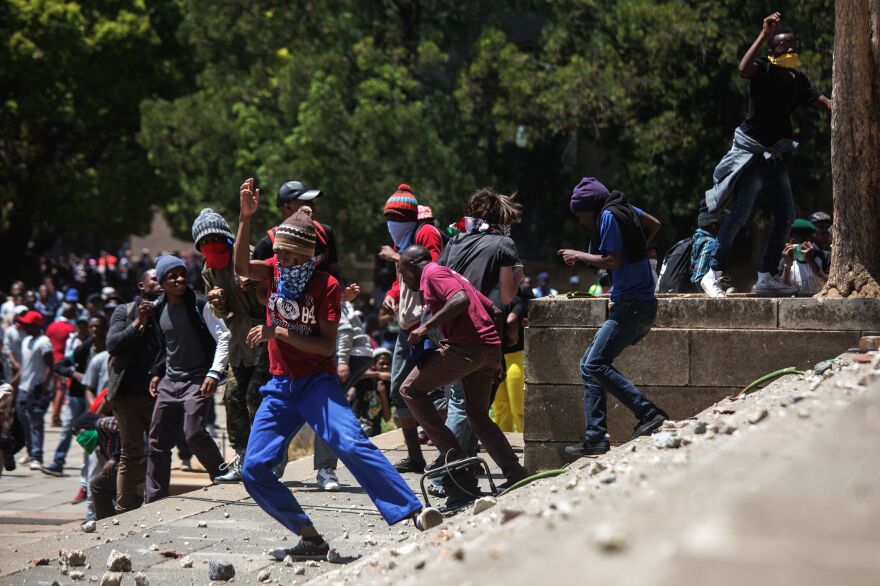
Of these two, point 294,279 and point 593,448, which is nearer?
point 294,279

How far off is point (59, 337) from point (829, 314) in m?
12.3

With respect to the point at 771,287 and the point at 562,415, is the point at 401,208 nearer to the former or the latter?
the point at 562,415

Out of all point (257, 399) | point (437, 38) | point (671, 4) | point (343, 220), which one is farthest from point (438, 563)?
point (437, 38)

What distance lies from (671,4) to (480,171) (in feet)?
26.5

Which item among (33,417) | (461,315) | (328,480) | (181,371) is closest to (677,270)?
(328,480)

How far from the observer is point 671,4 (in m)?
20.5

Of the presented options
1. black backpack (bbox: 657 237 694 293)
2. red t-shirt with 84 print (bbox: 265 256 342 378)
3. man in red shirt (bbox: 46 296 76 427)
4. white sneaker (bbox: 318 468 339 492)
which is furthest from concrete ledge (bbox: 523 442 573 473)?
man in red shirt (bbox: 46 296 76 427)

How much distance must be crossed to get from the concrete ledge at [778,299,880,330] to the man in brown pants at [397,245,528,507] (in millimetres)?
1936

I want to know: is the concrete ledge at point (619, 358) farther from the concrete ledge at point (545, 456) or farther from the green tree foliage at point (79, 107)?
the green tree foliage at point (79, 107)

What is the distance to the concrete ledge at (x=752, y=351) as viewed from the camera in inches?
326

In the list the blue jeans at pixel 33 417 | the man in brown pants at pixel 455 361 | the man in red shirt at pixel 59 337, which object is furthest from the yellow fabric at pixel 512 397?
the man in red shirt at pixel 59 337

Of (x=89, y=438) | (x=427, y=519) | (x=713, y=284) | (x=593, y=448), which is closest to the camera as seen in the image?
(x=427, y=519)

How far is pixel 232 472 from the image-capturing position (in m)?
9.11

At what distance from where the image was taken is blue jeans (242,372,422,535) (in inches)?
249
